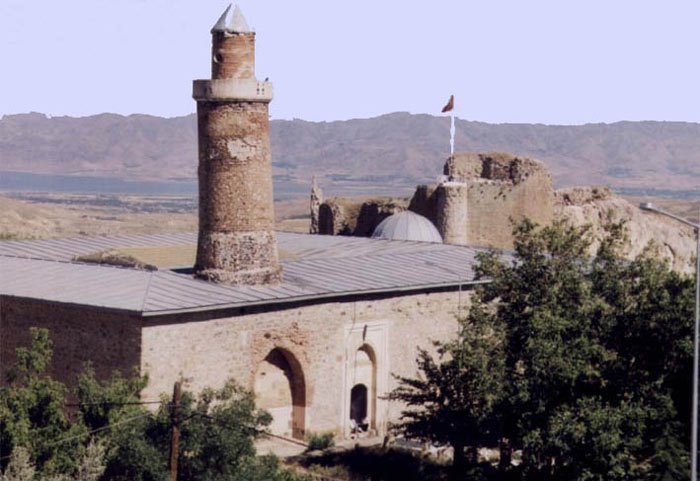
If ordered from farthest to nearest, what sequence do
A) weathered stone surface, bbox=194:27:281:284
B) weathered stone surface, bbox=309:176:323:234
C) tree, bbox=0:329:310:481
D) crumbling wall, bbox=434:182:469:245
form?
weathered stone surface, bbox=309:176:323:234, crumbling wall, bbox=434:182:469:245, weathered stone surface, bbox=194:27:281:284, tree, bbox=0:329:310:481

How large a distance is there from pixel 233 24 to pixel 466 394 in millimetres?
9047

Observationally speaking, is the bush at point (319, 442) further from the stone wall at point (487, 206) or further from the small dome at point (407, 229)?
the stone wall at point (487, 206)

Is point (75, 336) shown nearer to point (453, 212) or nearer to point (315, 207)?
point (453, 212)

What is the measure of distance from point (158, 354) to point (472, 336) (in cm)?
610

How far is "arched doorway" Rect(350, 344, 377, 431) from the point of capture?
3105 centimetres

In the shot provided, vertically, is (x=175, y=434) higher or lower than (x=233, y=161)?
lower

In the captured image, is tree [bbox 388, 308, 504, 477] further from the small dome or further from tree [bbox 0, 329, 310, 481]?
the small dome

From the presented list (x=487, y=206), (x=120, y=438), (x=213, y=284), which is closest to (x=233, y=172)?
(x=213, y=284)

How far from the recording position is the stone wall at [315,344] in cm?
2645

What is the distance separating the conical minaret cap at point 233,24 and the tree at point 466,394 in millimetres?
7678

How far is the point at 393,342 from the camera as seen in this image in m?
31.6

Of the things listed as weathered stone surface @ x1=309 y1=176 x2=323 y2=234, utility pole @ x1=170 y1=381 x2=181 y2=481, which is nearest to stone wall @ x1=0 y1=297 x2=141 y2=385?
utility pole @ x1=170 y1=381 x2=181 y2=481

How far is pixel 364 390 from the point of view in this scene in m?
31.5

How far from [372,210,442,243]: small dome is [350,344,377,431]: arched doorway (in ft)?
32.3
